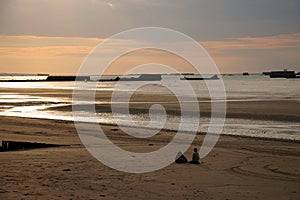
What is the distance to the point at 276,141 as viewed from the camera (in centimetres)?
2622

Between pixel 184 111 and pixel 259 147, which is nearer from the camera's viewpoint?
pixel 259 147

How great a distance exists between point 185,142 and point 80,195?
44.9ft

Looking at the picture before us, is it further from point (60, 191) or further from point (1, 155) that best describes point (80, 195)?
point (1, 155)

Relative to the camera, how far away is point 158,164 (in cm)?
1792

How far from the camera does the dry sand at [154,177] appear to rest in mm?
12945

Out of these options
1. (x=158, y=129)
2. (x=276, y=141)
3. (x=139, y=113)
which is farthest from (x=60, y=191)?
(x=139, y=113)

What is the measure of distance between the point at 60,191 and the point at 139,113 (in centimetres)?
3106

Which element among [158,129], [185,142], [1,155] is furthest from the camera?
[158,129]

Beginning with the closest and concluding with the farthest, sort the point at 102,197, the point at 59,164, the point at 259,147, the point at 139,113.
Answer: the point at 102,197, the point at 59,164, the point at 259,147, the point at 139,113

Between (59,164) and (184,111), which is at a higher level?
(184,111)

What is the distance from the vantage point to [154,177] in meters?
15.4

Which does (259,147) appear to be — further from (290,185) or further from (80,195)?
(80,195)

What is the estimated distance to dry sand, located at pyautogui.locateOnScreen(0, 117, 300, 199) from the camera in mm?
12945

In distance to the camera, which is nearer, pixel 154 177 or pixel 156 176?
pixel 154 177
